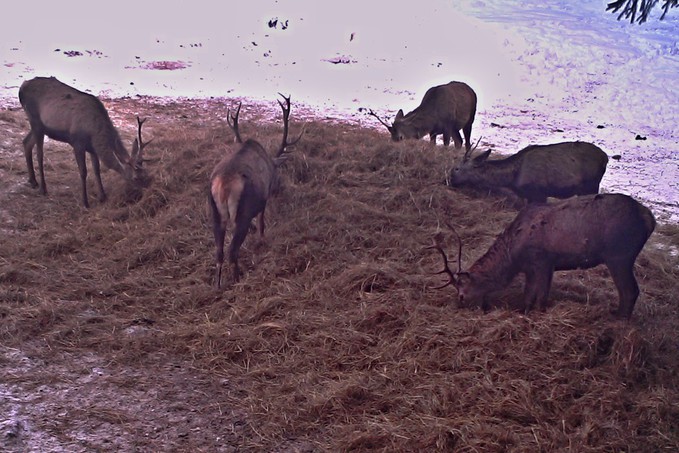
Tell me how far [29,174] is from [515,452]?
268 inches

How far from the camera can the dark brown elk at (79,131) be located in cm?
764

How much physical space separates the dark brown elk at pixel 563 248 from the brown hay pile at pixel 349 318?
7.9 inches

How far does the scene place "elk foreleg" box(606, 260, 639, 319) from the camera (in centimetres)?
474

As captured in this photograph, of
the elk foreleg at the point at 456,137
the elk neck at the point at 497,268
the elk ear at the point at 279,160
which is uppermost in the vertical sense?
the elk ear at the point at 279,160

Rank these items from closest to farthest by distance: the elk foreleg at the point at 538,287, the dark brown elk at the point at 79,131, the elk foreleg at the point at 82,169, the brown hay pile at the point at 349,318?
1. the brown hay pile at the point at 349,318
2. the elk foreleg at the point at 538,287
3. the elk foreleg at the point at 82,169
4. the dark brown elk at the point at 79,131

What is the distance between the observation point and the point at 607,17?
15.4 meters

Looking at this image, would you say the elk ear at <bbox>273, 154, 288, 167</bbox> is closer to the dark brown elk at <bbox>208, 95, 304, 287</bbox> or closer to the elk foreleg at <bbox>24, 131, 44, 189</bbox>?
the dark brown elk at <bbox>208, 95, 304, 287</bbox>

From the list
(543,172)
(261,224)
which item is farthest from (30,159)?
(543,172)

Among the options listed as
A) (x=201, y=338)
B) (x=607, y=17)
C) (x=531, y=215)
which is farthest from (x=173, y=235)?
(x=607, y=17)

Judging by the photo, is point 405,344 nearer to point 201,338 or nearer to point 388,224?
point 201,338

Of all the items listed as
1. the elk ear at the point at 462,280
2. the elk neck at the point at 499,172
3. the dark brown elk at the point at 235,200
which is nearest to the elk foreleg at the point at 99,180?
the dark brown elk at the point at 235,200

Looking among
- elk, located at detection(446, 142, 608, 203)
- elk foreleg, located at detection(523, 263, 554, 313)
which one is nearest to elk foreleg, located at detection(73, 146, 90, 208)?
elk, located at detection(446, 142, 608, 203)

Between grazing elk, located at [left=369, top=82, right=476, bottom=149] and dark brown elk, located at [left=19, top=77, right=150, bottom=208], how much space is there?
139 inches

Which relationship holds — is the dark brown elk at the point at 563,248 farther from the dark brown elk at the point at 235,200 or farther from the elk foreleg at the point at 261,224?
the elk foreleg at the point at 261,224
